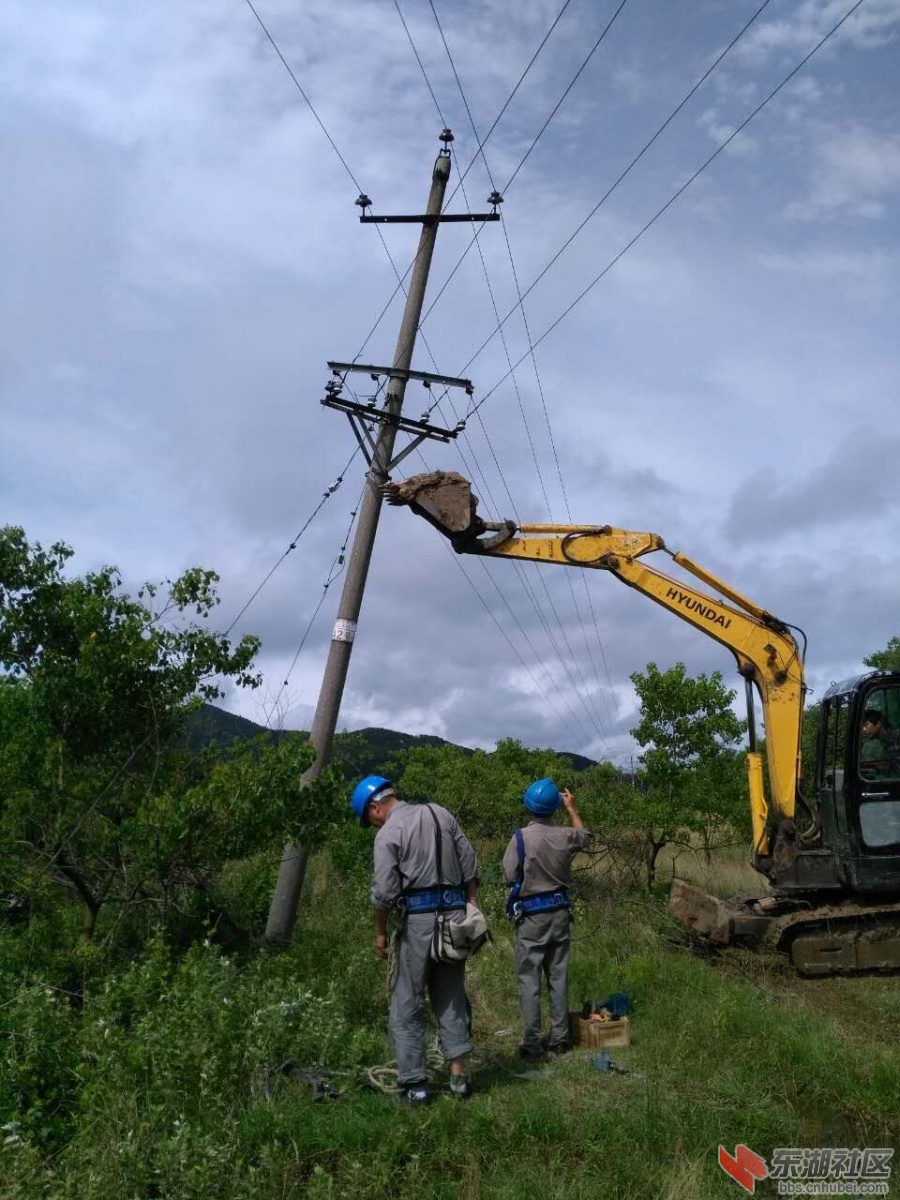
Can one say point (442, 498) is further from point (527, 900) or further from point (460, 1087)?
point (460, 1087)

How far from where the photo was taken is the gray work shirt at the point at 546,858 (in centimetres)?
721

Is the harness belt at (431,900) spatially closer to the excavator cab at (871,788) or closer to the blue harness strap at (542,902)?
the blue harness strap at (542,902)

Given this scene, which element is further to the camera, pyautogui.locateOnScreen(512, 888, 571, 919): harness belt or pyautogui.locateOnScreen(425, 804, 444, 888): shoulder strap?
pyautogui.locateOnScreen(512, 888, 571, 919): harness belt

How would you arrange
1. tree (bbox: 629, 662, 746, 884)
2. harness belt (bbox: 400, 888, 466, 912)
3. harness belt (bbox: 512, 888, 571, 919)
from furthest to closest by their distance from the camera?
tree (bbox: 629, 662, 746, 884) → harness belt (bbox: 512, 888, 571, 919) → harness belt (bbox: 400, 888, 466, 912)

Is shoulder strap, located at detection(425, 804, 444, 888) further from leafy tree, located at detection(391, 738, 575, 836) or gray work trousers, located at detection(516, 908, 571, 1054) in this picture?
leafy tree, located at detection(391, 738, 575, 836)

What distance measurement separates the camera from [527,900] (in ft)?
23.7

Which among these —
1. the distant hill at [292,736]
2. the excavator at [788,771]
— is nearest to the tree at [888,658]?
the distant hill at [292,736]

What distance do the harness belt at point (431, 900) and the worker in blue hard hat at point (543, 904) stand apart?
1.32 m

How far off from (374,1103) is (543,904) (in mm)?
2054

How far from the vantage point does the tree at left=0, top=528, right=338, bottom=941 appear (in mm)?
7773

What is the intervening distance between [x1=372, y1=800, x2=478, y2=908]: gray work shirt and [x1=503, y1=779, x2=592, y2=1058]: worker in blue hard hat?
121 centimetres

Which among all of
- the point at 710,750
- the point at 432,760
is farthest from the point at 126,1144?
the point at 432,760

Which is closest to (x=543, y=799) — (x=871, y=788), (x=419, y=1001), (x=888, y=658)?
(x=419, y=1001)

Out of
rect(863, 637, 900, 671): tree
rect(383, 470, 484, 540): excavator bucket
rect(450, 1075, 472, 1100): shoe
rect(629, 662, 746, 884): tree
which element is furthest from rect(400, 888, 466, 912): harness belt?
rect(863, 637, 900, 671): tree
